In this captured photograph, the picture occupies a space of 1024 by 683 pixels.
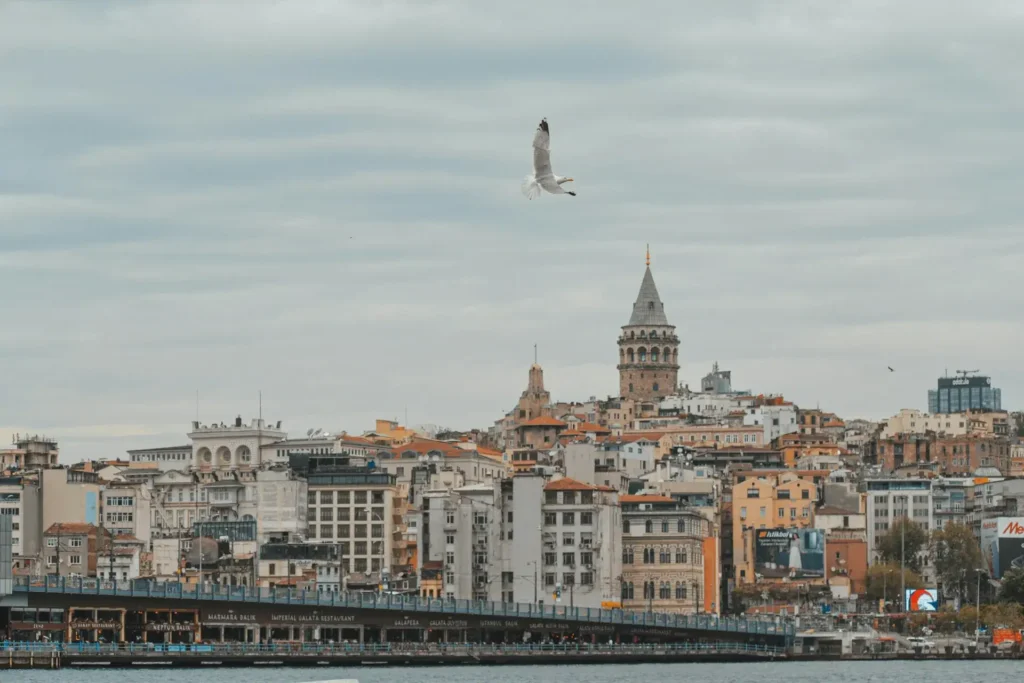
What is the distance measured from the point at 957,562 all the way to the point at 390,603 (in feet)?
166

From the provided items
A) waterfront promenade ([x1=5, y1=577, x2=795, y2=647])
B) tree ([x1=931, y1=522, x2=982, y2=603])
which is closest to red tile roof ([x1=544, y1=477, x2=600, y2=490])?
waterfront promenade ([x1=5, y1=577, x2=795, y2=647])

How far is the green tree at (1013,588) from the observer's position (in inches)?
6161

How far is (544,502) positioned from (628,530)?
29.6 feet

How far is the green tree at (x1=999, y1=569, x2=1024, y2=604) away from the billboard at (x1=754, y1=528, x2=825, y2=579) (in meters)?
14.8

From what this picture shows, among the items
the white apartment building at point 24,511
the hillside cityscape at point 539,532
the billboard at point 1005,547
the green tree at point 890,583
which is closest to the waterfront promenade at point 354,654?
the hillside cityscape at point 539,532

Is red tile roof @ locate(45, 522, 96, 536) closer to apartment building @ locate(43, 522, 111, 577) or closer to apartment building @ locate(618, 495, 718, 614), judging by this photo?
apartment building @ locate(43, 522, 111, 577)

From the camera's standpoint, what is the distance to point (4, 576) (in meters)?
120

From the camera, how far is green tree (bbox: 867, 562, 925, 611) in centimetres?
16325

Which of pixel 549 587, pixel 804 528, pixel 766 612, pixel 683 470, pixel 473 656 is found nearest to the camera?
pixel 473 656

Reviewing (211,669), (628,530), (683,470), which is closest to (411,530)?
(628,530)

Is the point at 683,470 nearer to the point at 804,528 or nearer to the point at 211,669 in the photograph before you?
the point at 804,528

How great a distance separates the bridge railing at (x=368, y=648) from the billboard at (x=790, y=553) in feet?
103

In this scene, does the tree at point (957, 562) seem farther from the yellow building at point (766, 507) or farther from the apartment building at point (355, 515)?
the apartment building at point (355, 515)

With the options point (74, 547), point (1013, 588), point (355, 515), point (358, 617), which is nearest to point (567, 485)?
point (355, 515)
